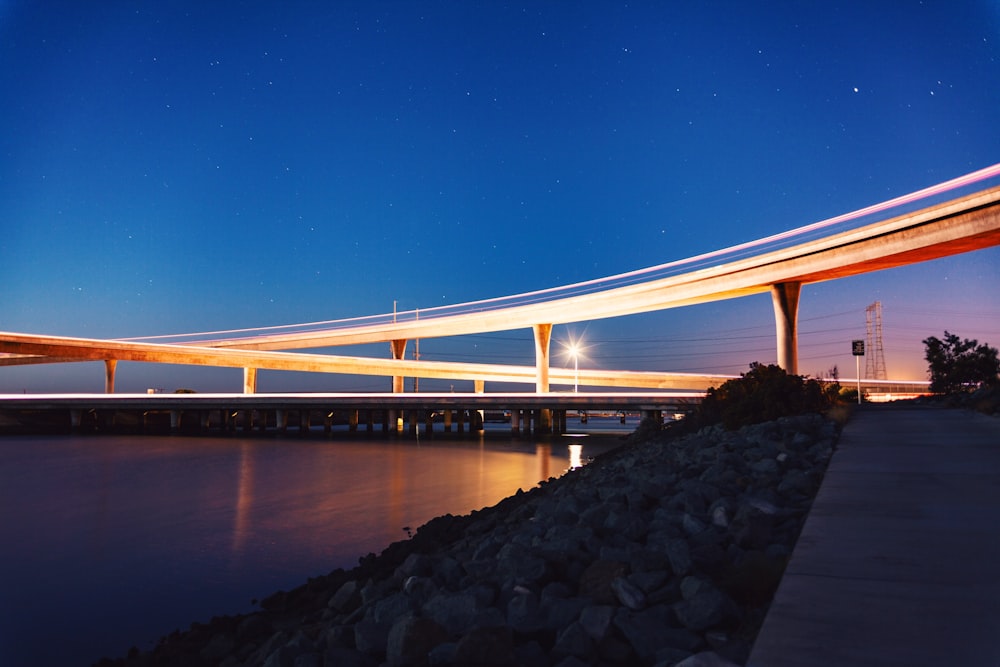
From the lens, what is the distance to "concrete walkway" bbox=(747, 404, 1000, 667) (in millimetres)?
3996

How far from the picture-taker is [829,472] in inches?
372

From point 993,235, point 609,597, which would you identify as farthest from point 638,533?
point 993,235

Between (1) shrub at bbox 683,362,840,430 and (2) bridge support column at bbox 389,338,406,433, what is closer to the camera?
(1) shrub at bbox 683,362,840,430

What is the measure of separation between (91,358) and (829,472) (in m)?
109

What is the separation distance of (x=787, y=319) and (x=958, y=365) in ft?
44.2

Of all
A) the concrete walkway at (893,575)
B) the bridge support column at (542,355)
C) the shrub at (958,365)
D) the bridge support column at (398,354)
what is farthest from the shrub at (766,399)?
the bridge support column at (398,354)

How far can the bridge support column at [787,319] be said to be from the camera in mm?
49844

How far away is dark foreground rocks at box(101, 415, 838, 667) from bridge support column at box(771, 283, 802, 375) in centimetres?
4148

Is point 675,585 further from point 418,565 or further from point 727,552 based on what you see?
point 418,565

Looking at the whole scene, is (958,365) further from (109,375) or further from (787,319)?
(109,375)

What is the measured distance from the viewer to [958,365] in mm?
38469

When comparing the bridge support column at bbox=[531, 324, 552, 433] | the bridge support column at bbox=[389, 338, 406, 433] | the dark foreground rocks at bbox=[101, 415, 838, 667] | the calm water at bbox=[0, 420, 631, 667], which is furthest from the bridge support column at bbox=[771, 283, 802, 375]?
the bridge support column at bbox=[389, 338, 406, 433]

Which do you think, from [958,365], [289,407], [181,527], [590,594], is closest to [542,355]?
[289,407]

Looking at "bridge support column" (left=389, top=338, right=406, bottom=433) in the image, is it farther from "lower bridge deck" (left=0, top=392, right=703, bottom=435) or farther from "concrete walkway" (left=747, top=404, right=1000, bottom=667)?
"concrete walkway" (left=747, top=404, right=1000, bottom=667)
